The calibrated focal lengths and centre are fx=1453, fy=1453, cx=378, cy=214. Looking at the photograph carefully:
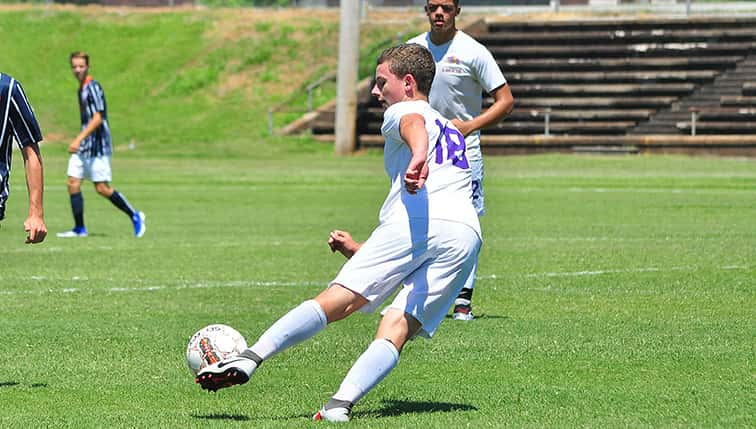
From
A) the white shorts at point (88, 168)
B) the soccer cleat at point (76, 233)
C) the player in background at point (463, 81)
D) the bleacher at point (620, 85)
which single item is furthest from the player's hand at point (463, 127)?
the bleacher at point (620, 85)

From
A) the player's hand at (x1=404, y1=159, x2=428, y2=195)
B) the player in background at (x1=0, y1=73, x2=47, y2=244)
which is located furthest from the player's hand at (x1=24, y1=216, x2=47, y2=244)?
the player's hand at (x1=404, y1=159, x2=428, y2=195)

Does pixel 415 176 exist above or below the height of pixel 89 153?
above

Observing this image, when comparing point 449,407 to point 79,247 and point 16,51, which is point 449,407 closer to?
point 79,247

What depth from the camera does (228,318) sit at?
10.4 meters

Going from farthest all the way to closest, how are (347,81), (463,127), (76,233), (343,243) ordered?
(347,81)
(76,233)
(463,127)
(343,243)

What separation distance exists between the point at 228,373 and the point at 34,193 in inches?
75.4

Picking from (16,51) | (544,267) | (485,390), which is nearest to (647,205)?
(544,267)

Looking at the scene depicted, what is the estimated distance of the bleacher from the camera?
125ft

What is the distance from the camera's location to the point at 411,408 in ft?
23.2

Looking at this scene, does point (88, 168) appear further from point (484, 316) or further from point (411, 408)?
point (411, 408)

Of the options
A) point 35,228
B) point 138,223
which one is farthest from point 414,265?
point 138,223

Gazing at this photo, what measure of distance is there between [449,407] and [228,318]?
3.59m

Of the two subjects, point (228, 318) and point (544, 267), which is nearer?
point (228, 318)

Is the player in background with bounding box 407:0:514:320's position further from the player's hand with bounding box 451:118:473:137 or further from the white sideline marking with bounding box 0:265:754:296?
the white sideline marking with bounding box 0:265:754:296
